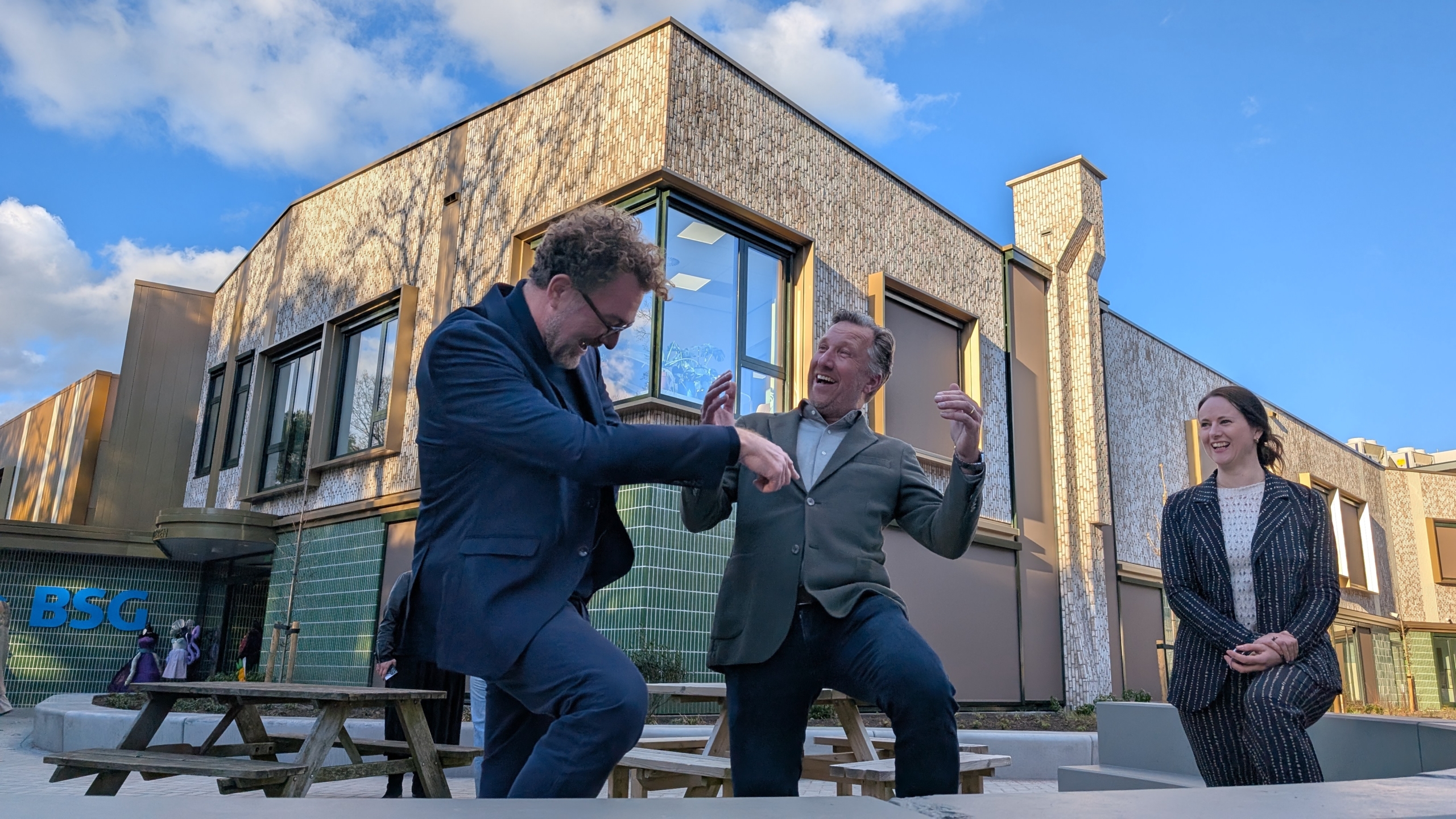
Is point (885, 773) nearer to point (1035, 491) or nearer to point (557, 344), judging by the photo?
point (557, 344)

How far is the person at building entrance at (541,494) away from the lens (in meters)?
2.03

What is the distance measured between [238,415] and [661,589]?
11291 mm

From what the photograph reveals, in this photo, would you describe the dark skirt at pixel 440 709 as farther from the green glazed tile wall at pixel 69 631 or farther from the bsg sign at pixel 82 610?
the bsg sign at pixel 82 610

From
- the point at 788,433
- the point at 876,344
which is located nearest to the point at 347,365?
the point at 788,433

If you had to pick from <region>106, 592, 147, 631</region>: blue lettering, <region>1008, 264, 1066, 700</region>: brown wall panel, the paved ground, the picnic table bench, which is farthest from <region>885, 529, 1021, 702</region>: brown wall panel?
<region>106, 592, 147, 631</region>: blue lettering

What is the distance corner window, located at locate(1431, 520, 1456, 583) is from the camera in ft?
107

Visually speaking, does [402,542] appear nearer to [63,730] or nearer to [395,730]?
[63,730]

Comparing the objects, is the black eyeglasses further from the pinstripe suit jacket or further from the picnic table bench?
the pinstripe suit jacket

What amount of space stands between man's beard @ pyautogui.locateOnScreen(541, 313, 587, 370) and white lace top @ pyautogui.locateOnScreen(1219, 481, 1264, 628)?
2.48m

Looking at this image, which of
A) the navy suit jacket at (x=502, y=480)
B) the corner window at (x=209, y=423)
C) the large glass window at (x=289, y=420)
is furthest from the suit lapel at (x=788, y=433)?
the corner window at (x=209, y=423)

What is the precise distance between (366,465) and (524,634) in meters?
12.4

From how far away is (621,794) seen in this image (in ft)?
15.4

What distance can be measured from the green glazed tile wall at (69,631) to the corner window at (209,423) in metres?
1.86

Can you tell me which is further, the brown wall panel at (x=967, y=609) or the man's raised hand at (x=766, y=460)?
the brown wall panel at (x=967, y=609)
